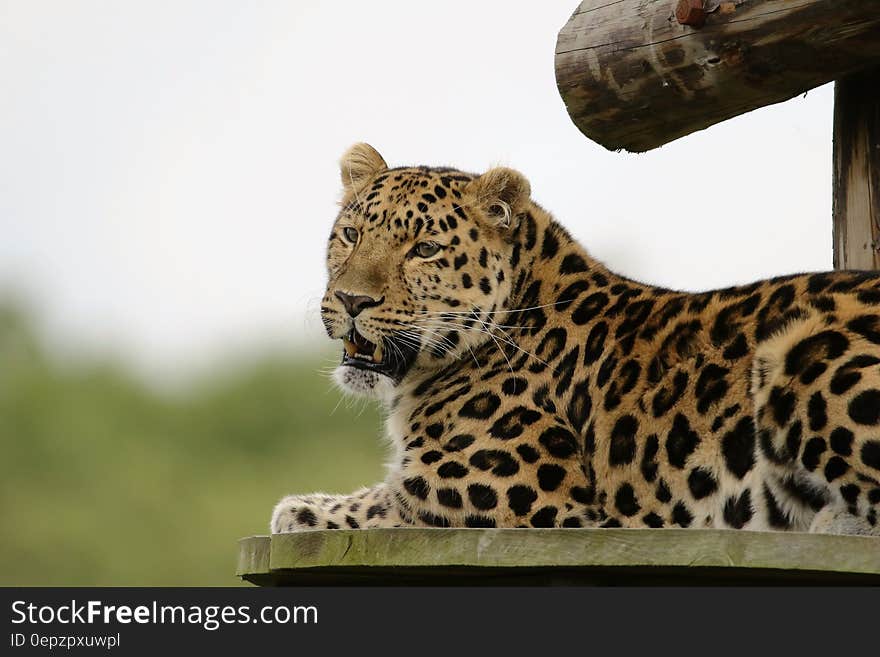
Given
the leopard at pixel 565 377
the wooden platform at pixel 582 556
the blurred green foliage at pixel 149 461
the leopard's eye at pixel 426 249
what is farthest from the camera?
the blurred green foliage at pixel 149 461

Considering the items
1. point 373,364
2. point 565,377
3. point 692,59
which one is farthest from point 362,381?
point 692,59

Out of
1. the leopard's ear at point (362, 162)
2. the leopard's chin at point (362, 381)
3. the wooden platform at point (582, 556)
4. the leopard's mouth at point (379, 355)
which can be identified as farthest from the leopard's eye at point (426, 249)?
the wooden platform at point (582, 556)

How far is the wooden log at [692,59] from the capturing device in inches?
217

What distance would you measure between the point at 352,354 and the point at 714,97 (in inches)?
75.2

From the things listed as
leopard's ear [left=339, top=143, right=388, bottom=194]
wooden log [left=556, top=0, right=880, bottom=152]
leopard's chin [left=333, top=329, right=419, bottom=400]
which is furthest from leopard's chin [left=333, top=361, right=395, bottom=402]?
wooden log [left=556, top=0, right=880, bottom=152]

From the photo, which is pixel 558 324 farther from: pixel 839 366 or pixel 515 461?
pixel 839 366

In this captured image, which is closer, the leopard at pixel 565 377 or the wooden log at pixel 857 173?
the leopard at pixel 565 377

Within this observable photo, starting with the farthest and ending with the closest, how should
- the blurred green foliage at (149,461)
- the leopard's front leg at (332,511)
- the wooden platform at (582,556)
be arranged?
1. the blurred green foliage at (149,461)
2. the leopard's front leg at (332,511)
3. the wooden platform at (582,556)

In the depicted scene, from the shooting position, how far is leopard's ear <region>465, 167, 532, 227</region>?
6.27 meters

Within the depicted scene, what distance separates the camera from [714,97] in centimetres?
606

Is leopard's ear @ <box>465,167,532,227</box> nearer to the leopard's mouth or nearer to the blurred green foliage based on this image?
the leopard's mouth

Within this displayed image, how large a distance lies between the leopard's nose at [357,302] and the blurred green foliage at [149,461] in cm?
2299

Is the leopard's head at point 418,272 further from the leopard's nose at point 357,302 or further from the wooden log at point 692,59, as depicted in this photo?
the wooden log at point 692,59

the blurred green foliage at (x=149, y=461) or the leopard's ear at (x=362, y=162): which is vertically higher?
the blurred green foliage at (x=149, y=461)
